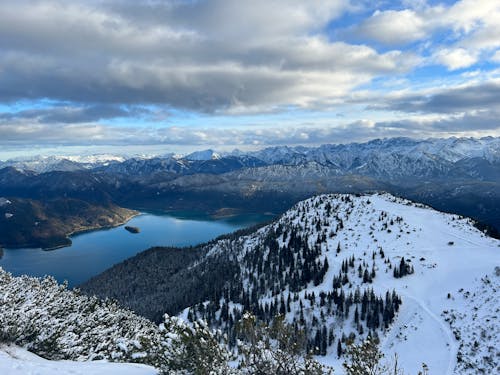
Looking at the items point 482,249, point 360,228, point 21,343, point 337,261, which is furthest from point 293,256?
point 21,343

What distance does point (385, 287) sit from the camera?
437 ft

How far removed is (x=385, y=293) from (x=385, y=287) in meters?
6.86

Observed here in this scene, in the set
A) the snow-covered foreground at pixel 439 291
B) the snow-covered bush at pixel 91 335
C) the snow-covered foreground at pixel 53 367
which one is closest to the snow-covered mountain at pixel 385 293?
the snow-covered foreground at pixel 439 291

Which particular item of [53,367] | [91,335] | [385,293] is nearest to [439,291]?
[385,293]

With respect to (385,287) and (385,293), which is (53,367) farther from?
(385,287)

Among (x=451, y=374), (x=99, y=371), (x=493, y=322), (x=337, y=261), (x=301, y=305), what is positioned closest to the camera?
(x=99, y=371)

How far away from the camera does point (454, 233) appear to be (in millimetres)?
172500

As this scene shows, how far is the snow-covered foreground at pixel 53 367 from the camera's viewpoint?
26.2 metres

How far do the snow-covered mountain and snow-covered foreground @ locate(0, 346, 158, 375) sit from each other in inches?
2025

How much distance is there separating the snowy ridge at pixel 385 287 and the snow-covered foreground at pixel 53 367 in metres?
59.6

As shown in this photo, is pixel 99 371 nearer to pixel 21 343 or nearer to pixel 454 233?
pixel 21 343

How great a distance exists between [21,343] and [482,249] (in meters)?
159

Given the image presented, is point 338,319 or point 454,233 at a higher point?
point 454,233

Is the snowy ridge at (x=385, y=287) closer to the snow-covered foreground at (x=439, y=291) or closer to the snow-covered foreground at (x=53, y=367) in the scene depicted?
the snow-covered foreground at (x=439, y=291)
